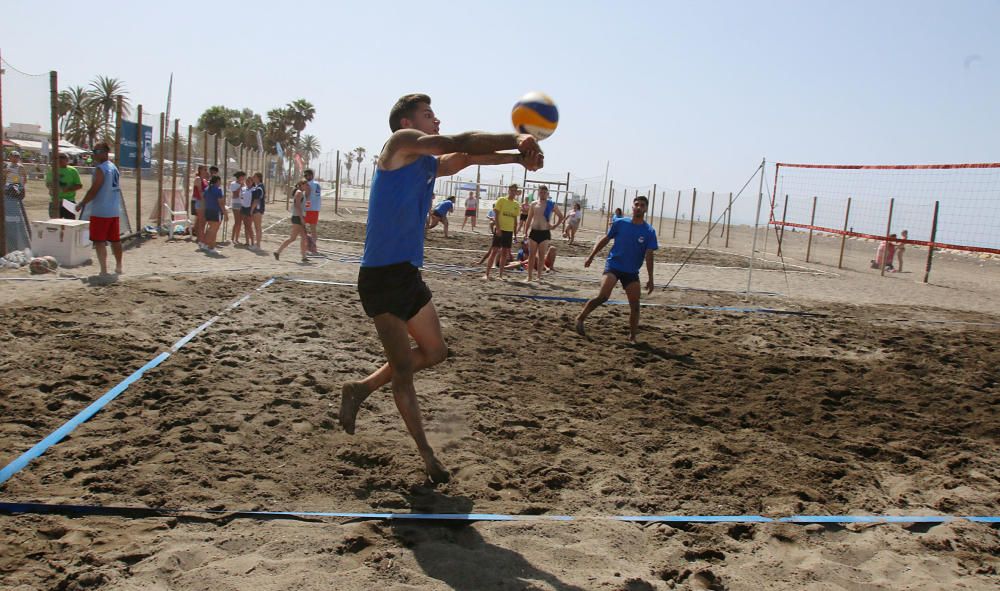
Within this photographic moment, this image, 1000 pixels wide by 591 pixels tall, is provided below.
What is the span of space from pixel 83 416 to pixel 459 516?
2.29m

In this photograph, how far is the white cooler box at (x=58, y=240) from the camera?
9.70m

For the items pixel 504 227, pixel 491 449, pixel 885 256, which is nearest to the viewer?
pixel 491 449

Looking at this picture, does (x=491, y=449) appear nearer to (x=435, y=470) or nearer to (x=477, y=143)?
(x=435, y=470)

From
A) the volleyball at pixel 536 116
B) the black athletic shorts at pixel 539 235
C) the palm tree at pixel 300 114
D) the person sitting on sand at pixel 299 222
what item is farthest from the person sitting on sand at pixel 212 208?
the palm tree at pixel 300 114

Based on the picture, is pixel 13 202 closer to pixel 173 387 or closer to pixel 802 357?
pixel 173 387

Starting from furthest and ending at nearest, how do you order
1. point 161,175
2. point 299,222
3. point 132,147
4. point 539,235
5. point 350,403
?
point 161,175
point 132,147
point 299,222
point 539,235
point 350,403

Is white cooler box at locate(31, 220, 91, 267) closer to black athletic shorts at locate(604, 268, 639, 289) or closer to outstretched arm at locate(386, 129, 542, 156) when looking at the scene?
black athletic shorts at locate(604, 268, 639, 289)

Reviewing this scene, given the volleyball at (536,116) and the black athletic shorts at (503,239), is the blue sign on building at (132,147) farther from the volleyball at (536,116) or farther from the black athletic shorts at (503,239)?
the volleyball at (536,116)

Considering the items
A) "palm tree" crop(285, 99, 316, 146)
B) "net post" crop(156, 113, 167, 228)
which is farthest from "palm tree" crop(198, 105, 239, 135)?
"net post" crop(156, 113, 167, 228)

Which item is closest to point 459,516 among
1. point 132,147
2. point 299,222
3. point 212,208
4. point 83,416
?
point 83,416

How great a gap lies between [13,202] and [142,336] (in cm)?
581

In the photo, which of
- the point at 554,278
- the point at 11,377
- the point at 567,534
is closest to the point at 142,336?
the point at 11,377

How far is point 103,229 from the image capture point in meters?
9.15

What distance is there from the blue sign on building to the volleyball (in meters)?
11.7
